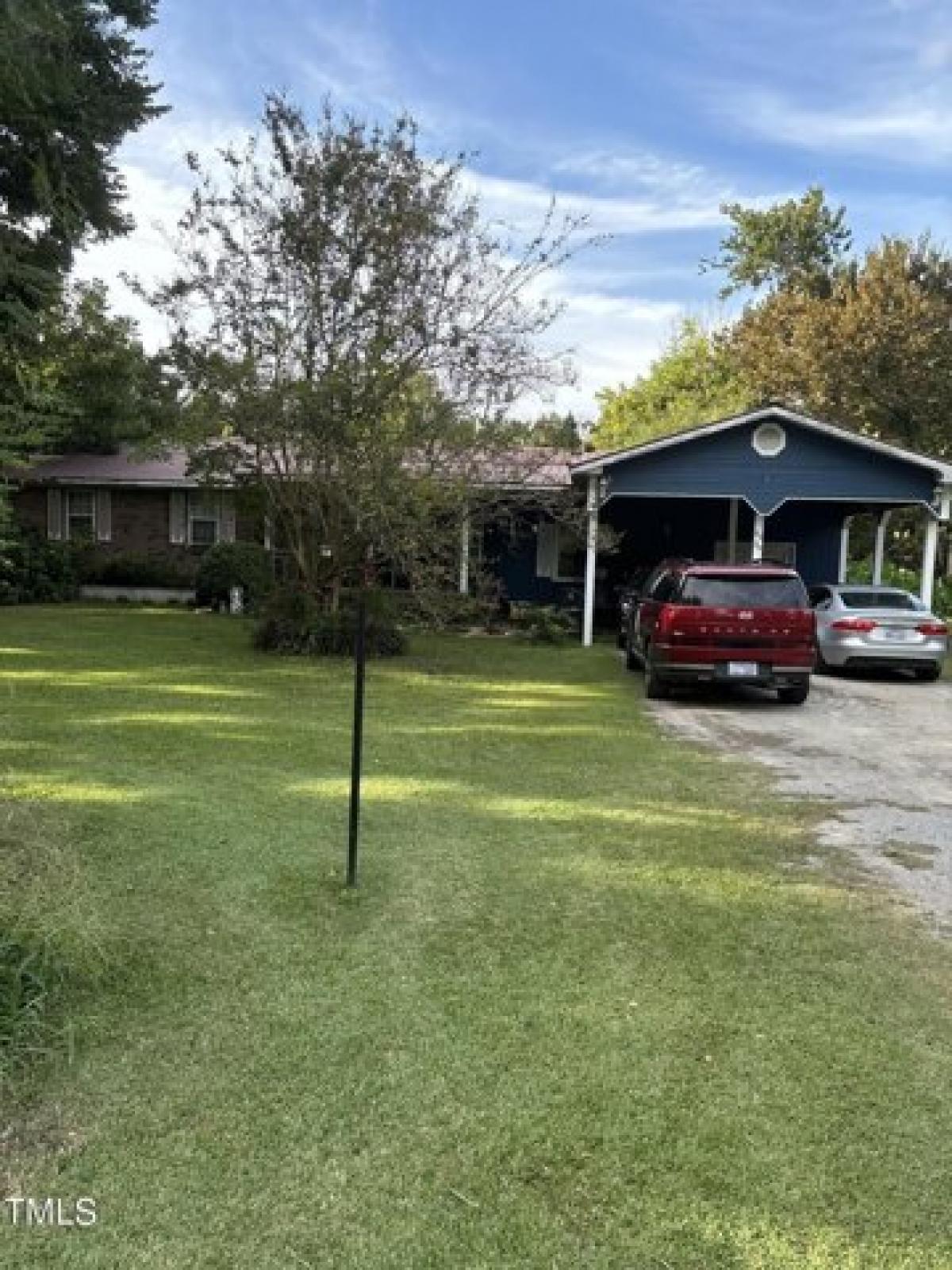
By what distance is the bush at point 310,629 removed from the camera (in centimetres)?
1523

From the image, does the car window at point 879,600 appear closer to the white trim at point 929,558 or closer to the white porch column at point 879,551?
the white trim at point 929,558

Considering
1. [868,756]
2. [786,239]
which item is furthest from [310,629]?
[786,239]

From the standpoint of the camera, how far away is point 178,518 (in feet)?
85.0

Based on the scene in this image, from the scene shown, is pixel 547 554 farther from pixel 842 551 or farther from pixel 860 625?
pixel 860 625

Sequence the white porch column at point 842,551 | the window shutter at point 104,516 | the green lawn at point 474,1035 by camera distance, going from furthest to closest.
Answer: the window shutter at point 104,516 < the white porch column at point 842,551 < the green lawn at point 474,1035

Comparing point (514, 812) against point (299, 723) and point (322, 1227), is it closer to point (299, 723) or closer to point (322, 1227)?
point (299, 723)

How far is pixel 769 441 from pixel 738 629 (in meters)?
7.84

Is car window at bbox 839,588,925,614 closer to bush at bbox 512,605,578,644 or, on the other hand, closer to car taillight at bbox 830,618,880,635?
car taillight at bbox 830,618,880,635

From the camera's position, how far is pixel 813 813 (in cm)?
725

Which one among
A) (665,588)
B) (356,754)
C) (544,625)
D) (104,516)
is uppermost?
(104,516)

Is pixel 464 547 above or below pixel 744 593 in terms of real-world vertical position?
above

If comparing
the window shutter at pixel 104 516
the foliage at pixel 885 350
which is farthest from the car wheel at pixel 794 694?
the foliage at pixel 885 350

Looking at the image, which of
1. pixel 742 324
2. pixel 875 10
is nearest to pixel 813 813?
pixel 875 10

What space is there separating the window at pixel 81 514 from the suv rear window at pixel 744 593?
1874 centimetres
